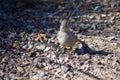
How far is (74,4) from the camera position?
23.6 feet

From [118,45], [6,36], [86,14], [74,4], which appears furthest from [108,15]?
[6,36]

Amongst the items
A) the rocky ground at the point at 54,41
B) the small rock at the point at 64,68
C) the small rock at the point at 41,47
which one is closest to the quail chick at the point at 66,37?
the rocky ground at the point at 54,41

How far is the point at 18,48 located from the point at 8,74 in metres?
0.68

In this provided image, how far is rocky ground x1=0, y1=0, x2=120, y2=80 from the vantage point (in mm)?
4816

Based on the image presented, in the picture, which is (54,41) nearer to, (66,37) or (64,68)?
(66,37)

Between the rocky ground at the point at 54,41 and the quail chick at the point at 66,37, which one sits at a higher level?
the quail chick at the point at 66,37

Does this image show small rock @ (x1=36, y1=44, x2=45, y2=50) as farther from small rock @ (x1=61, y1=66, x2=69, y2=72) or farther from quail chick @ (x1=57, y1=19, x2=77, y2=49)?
small rock @ (x1=61, y1=66, x2=69, y2=72)

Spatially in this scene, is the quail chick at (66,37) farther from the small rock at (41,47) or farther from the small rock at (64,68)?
the small rock at (41,47)

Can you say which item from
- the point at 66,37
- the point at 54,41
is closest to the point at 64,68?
the point at 66,37

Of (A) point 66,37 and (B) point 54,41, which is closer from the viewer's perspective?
(A) point 66,37

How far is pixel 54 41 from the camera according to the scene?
557cm

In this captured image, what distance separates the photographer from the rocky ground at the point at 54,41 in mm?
4816

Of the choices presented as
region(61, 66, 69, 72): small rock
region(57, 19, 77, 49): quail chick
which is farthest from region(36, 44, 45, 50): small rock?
region(61, 66, 69, 72): small rock

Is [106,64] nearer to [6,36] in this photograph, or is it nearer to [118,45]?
[118,45]
